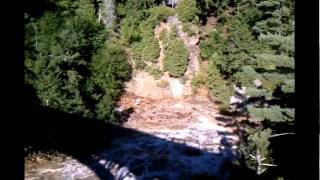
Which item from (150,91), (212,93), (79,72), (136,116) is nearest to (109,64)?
(79,72)

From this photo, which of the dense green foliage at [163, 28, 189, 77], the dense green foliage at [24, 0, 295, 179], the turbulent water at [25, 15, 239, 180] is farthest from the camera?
the dense green foliage at [163, 28, 189, 77]

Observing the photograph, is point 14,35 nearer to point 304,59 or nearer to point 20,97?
point 20,97

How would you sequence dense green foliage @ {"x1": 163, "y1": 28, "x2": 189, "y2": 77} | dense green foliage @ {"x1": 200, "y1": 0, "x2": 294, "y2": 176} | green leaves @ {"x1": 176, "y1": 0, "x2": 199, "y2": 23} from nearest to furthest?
dense green foliage @ {"x1": 200, "y1": 0, "x2": 294, "y2": 176} → dense green foliage @ {"x1": 163, "y1": 28, "x2": 189, "y2": 77} → green leaves @ {"x1": 176, "y1": 0, "x2": 199, "y2": 23}

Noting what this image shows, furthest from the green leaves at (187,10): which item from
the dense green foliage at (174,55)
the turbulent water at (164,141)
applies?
the dense green foliage at (174,55)

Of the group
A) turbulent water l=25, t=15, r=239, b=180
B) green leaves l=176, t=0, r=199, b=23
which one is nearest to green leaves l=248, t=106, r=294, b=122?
turbulent water l=25, t=15, r=239, b=180

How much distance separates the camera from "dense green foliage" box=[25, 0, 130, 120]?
18.7m

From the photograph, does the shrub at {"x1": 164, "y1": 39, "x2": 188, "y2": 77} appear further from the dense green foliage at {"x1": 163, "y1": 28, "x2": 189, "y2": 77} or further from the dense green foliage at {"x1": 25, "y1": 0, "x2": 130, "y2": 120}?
the dense green foliage at {"x1": 25, "y1": 0, "x2": 130, "y2": 120}

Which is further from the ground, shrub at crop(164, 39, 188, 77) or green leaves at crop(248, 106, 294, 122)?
shrub at crop(164, 39, 188, 77)

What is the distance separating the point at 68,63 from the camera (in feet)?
67.1

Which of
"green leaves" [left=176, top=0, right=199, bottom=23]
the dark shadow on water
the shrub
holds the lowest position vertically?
the dark shadow on water

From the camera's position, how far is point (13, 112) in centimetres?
145

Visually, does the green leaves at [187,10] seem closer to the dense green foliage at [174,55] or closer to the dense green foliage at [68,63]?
the dense green foliage at [174,55]

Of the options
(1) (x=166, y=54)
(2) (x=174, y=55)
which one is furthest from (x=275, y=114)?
(1) (x=166, y=54)

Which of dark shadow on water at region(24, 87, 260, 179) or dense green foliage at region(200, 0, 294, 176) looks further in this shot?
dense green foliage at region(200, 0, 294, 176)
